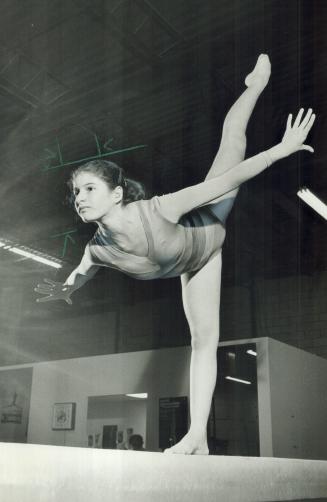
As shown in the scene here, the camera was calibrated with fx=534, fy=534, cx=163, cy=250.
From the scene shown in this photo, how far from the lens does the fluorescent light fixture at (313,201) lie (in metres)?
2.49

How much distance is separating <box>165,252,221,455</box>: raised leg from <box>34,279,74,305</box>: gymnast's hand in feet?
1.49

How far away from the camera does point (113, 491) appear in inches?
50.0

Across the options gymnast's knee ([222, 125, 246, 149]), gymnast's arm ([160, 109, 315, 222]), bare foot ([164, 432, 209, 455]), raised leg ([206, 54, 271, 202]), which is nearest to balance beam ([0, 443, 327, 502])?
bare foot ([164, 432, 209, 455])

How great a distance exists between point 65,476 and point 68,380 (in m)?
0.84

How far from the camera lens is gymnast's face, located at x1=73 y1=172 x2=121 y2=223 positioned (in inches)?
78.0

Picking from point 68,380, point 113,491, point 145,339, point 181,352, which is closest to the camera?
point 113,491

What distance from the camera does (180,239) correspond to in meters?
2.04

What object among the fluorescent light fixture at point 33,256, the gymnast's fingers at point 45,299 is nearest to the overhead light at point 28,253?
the fluorescent light fixture at point 33,256

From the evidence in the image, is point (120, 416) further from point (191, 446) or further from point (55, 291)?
point (55, 291)

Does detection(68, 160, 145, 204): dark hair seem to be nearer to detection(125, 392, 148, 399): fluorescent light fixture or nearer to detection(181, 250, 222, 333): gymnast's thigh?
detection(181, 250, 222, 333): gymnast's thigh

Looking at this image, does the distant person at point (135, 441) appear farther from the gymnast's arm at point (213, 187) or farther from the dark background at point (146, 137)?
the gymnast's arm at point (213, 187)

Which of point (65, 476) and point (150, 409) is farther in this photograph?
point (150, 409)

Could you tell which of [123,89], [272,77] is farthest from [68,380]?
[272,77]

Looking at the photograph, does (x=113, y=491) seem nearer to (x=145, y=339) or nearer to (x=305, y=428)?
(x=145, y=339)
